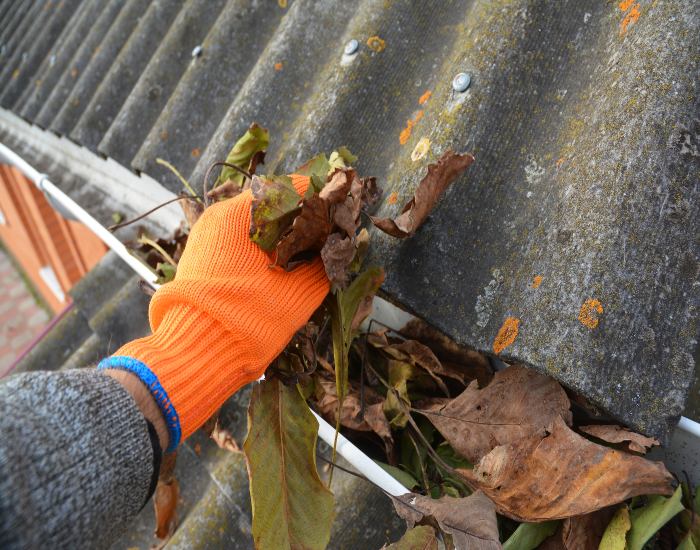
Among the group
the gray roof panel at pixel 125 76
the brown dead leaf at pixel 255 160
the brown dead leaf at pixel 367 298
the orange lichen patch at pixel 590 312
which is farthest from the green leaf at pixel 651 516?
the gray roof panel at pixel 125 76

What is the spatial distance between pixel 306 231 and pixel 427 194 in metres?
0.21

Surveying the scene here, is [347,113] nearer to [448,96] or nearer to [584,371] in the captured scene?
[448,96]

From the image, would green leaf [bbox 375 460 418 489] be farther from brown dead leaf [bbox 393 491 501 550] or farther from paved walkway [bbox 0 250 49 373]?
paved walkway [bbox 0 250 49 373]

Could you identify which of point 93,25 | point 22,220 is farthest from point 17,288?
point 93,25

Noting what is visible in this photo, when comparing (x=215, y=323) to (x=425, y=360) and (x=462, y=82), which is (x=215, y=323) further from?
(x=462, y=82)

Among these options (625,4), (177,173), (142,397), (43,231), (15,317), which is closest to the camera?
(142,397)

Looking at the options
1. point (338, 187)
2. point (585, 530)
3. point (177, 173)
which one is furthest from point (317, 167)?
point (585, 530)

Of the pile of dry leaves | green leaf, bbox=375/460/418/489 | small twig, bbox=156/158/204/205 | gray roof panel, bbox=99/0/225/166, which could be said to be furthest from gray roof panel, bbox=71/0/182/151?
green leaf, bbox=375/460/418/489

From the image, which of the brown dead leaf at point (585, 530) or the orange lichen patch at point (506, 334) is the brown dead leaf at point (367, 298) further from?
the brown dead leaf at point (585, 530)

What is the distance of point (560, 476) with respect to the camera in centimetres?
81

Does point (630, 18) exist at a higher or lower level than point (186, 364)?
higher

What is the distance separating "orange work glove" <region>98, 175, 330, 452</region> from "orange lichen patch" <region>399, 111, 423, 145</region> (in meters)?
0.37

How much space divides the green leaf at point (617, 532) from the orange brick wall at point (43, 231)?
291 centimetres

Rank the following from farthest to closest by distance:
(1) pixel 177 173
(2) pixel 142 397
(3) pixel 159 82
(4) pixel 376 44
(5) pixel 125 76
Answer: (5) pixel 125 76 → (3) pixel 159 82 → (1) pixel 177 173 → (4) pixel 376 44 → (2) pixel 142 397
